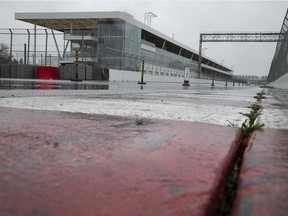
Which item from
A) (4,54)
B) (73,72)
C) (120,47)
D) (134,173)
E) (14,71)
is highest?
(120,47)

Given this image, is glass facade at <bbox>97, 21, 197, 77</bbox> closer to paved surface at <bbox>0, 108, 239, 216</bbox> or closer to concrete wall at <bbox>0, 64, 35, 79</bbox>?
concrete wall at <bbox>0, 64, 35, 79</bbox>

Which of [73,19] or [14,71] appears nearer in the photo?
[14,71]

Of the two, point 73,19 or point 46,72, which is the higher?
point 73,19

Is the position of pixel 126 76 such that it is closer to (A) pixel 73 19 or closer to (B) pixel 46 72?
A: (B) pixel 46 72

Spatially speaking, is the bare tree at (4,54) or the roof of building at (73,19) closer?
the bare tree at (4,54)

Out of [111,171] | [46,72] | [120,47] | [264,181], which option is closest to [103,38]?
[120,47]

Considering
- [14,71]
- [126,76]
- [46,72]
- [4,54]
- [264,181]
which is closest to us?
[264,181]

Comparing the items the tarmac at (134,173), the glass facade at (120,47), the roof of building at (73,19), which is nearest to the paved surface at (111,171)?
the tarmac at (134,173)

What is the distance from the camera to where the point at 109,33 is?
3838cm

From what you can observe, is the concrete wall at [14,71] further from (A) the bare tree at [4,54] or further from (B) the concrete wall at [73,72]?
(A) the bare tree at [4,54]

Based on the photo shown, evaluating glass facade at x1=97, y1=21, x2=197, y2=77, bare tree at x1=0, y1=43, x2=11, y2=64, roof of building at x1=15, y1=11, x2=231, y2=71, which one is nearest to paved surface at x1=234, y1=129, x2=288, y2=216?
glass facade at x1=97, y1=21, x2=197, y2=77

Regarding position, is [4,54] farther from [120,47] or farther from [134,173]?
[134,173]

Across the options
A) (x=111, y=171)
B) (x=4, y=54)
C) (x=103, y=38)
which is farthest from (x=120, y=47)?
(x=111, y=171)

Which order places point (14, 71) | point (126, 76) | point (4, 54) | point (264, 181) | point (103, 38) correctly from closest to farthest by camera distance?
point (264, 181) → point (14, 71) → point (126, 76) → point (4, 54) → point (103, 38)
